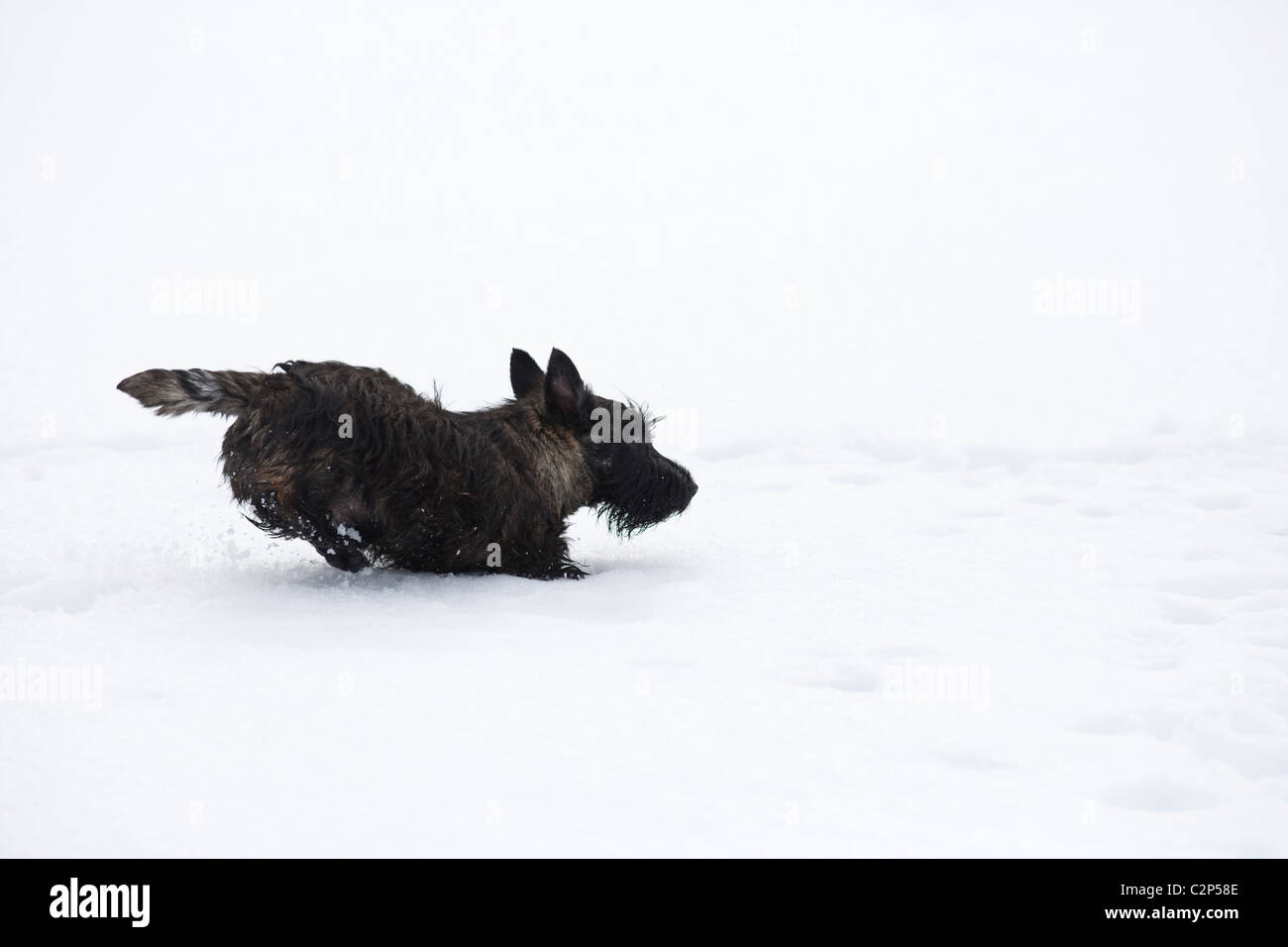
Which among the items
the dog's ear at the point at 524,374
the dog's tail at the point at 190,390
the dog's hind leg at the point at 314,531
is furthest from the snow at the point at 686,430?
the dog's ear at the point at 524,374

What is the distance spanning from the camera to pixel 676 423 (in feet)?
29.8

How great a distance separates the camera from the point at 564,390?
5340 millimetres

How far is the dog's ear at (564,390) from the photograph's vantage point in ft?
17.3

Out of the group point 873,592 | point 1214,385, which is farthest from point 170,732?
point 1214,385

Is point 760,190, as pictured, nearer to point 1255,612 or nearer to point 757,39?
point 757,39

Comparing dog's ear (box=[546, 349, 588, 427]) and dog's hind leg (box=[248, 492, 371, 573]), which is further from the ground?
dog's ear (box=[546, 349, 588, 427])

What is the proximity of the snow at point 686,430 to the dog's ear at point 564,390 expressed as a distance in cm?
80

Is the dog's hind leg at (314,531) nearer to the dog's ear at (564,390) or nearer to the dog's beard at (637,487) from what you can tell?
the dog's ear at (564,390)

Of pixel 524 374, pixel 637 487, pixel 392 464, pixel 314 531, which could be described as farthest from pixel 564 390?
pixel 314 531

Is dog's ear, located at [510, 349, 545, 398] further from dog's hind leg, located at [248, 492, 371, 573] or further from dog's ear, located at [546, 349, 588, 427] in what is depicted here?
dog's hind leg, located at [248, 492, 371, 573]

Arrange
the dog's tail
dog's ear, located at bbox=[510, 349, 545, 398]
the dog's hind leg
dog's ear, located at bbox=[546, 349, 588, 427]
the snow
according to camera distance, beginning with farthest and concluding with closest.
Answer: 1. dog's ear, located at bbox=[510, 349, 545, 398]
2. dog's ear, located at bbox=[546, 349, 588, 427]
3. the dog's hind leg
4. the dog's tail
5. the snow

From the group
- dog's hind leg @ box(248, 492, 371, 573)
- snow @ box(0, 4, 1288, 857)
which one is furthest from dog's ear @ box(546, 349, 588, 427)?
dog's hind leg @ box(248, 492, 371, 573)

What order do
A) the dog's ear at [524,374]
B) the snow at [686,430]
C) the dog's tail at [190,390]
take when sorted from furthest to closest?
1. the dog's ear at [524,374]
2. the dog's tail at [190,390]
3. the snow at [686,430]

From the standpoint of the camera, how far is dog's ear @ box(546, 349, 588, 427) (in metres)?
5.26
